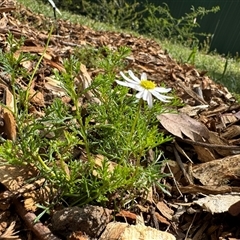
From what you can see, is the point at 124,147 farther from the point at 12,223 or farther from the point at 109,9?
the point at 109,9

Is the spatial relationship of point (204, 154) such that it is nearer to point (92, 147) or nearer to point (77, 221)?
point (92, 147)

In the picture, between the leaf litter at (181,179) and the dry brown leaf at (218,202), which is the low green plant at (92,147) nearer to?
the leaf litter at (181,179)

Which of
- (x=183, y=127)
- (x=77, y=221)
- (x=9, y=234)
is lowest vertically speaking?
(x=9, y=234)

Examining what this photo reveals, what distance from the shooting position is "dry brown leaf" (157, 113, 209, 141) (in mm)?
1947

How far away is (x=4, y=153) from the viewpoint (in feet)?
4.44

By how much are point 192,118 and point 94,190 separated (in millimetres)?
853

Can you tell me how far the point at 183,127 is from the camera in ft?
6.50

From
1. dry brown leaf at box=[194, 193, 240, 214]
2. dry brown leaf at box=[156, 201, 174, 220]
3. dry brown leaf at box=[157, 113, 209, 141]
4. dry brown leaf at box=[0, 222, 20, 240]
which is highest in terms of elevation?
dry brown leaf at box=[157, 113, 209, 141]

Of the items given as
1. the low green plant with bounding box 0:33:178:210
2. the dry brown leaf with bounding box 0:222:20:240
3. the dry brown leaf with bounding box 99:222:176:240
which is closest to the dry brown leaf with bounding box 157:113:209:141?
the low green plant with bounding box 0:33:178:210

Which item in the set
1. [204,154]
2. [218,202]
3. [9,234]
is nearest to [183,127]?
[204,154]

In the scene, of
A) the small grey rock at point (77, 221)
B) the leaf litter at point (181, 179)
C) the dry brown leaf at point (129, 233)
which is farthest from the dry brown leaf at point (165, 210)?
the small grey rock at point (77, 221)

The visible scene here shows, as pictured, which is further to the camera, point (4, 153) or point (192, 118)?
point (192, 118)

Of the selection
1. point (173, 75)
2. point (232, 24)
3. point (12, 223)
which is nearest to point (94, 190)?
point (12, 223)

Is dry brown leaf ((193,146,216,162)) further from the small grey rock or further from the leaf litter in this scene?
the small grey rock
